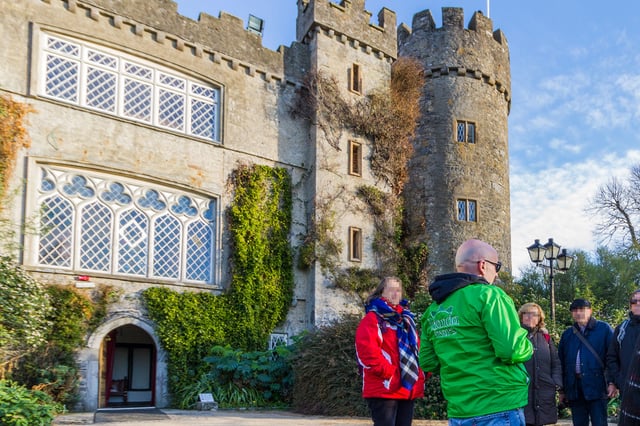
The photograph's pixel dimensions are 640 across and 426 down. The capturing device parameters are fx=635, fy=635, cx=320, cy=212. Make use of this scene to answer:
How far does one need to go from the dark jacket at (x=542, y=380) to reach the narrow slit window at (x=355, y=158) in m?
11.6

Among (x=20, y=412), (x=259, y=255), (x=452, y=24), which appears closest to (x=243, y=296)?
(x=259, y=255)

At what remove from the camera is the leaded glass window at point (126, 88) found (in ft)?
47.0

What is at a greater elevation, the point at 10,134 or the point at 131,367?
the point at 10,134

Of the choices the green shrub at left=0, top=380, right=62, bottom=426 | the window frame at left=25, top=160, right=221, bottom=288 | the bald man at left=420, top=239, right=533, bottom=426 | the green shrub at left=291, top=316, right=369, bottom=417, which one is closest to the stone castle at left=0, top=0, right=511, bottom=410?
the window frame at left=25, top=160, right=221, bottom=288

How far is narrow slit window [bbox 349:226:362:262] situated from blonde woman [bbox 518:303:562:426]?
1064 centimetres

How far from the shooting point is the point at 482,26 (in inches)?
840

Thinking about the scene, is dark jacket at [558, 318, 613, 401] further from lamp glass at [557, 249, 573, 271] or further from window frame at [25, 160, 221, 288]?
window frame at [25, 160, 221, 288]

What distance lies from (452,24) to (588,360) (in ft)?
52.6

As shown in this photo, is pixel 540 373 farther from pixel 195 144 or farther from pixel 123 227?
pixel 195 144

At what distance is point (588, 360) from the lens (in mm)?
6918

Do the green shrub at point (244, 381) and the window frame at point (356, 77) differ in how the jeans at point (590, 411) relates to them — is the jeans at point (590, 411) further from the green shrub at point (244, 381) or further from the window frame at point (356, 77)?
the window frame at point (356, 77)

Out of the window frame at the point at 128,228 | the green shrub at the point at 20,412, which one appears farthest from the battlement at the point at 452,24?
the green shrub at the point at 20,412

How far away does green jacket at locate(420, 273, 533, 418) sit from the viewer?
337 cm

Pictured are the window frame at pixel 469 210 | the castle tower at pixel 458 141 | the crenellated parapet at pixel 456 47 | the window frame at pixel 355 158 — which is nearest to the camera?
the window frame at pixel 355 158
